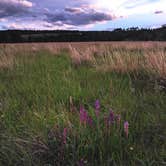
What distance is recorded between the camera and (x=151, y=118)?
236 cm

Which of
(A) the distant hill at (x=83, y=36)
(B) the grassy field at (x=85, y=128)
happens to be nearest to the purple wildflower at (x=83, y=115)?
(B) the grassy field at (x=85, y=128)

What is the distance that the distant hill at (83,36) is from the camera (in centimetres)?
5184

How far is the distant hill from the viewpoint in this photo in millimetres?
51844

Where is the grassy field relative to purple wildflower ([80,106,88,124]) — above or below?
below

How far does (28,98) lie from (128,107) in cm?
116

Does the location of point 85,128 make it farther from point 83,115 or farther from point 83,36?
point 83,36

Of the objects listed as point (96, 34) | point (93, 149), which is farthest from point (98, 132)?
point (96, 34)

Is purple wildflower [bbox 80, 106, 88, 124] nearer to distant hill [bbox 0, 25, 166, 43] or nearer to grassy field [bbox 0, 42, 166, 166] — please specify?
grassy field [bbox 0, 42, 166, 166]

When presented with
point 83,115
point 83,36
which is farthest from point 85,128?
point 83,36

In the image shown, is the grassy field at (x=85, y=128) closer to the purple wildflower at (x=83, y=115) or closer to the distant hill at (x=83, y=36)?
the purple wildflower at (x=83, y=115)

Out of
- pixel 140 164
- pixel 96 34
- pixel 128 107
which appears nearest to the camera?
pixel 140 164

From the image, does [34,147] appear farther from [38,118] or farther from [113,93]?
[113,93]

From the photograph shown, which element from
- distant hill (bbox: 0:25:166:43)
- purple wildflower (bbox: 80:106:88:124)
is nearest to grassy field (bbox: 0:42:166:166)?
purple wildflower (bbox: 80:106:88:124)

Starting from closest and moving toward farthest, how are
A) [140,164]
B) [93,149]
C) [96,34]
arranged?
[140,164]
[93,149]
[96,34]
